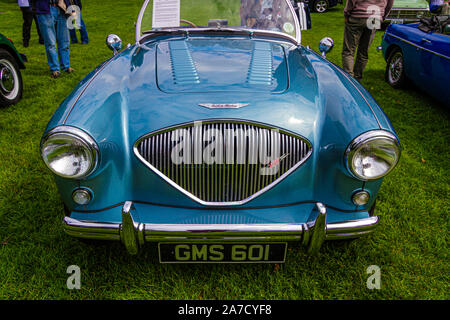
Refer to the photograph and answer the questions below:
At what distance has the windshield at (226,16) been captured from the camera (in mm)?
3066

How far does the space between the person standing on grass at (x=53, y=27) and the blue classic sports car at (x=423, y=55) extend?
554 cm

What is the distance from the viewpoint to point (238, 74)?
217cm

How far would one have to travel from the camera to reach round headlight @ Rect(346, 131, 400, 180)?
5.70 ft

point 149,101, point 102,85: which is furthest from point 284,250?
point 102,85

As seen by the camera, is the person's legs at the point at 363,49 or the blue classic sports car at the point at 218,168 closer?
the blue classic sports car at the point at 218,168

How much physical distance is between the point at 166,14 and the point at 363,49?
3.60 meters

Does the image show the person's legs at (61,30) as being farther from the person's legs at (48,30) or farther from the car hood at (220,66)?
the car hood at (220,66)

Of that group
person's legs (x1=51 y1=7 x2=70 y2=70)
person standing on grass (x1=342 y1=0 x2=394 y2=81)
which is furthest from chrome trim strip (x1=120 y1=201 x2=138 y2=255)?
person's legs (x1=51 y1=7 x2=70 y2=70)

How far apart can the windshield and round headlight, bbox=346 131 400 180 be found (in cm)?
166

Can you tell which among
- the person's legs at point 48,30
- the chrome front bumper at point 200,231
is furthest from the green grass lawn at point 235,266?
the person's legs at point 48,30

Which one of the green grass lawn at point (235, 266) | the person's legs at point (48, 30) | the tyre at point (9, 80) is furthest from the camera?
the person's legs at point (48, 30)

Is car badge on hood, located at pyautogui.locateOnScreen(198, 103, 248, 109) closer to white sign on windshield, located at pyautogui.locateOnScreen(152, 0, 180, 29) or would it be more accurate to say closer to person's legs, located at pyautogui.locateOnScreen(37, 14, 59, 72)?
white sign on windshield, located at pyautogui.locateOnScreen(152, 0, 180, 29)
